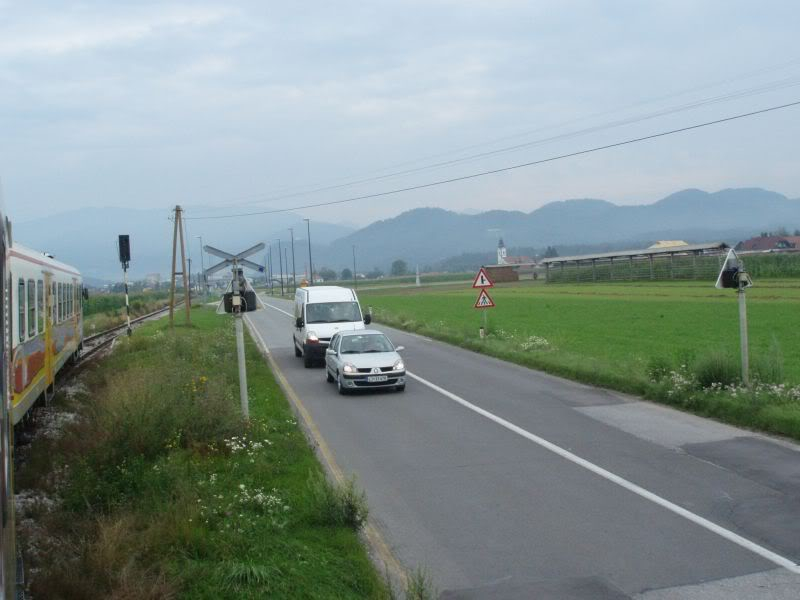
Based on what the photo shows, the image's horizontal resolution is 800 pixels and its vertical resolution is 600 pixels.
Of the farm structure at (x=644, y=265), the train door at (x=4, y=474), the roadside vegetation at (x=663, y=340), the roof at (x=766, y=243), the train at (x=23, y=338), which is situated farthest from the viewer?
the roof at (x=766, y=243)

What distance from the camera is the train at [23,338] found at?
363cm

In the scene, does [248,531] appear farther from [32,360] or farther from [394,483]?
[32,360]

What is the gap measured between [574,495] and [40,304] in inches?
455

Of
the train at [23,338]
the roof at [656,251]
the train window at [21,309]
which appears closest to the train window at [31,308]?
the train at [23,338]

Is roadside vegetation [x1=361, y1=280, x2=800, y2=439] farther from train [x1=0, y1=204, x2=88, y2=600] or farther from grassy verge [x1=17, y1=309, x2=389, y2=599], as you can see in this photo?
train [x1=0, y1=204, x2=88, y2=600]

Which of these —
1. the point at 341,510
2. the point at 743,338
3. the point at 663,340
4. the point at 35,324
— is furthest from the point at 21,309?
the point at 663,340

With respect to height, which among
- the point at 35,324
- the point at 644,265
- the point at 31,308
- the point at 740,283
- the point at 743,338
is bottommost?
the point at 743,338

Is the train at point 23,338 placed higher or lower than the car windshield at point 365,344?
higher

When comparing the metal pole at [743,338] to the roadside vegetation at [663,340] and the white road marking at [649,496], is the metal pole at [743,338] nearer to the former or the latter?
the roadside vegetation at [663,340]

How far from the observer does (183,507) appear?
8328 mm

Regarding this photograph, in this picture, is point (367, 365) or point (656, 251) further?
point (656, 251)

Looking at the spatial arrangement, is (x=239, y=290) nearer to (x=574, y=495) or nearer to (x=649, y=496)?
(x=574, y=495)

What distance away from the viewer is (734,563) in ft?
24.3

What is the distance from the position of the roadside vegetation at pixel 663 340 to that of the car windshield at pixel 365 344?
449 cm
